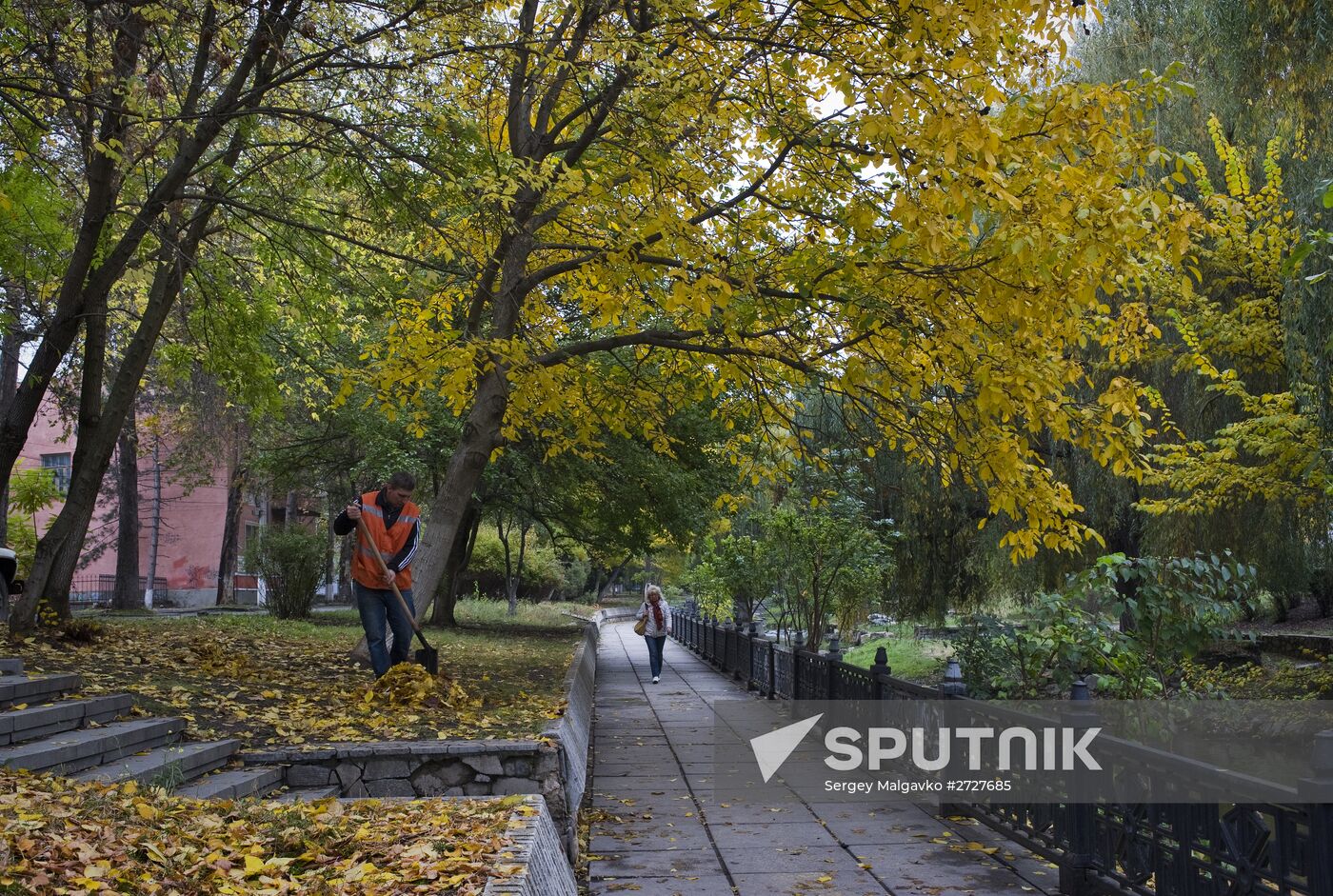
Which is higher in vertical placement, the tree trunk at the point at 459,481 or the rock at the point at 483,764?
the tree trunk at the point at 459,481

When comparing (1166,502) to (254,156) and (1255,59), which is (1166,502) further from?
(254,156)

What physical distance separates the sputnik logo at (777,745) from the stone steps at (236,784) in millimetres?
4402

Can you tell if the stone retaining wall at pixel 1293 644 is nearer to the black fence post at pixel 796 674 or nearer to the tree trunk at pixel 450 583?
the black fence post at pixel 796 674

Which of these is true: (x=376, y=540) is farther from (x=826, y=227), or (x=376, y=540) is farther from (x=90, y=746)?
(x=826, y=227)

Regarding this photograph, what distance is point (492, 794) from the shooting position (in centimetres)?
699

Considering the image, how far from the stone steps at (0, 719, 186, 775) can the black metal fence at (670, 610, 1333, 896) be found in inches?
213

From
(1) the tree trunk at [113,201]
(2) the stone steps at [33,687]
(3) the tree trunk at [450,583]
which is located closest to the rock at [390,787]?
(2) the stone steps at [33,687]

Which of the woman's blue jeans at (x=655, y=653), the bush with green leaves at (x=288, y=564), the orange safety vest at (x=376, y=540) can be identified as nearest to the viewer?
the orange safety vest at (x=376, y=540)

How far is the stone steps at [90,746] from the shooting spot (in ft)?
18.7

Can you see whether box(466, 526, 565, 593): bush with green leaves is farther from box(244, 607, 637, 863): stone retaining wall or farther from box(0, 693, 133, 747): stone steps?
box(244, 607, 637, 863): stone retaining wall

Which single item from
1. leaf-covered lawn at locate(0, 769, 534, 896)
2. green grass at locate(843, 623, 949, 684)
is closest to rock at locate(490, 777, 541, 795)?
leaf-covered lawn at locate(0, 769, 534, 896)

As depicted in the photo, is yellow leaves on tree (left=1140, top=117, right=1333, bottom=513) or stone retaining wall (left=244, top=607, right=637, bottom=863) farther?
yellow leaves on tree (left=1140, top=117, right=1333, bottom=513)

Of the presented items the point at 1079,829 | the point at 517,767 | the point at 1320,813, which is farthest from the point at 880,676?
the point at 1320,813

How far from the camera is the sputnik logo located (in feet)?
33.6
